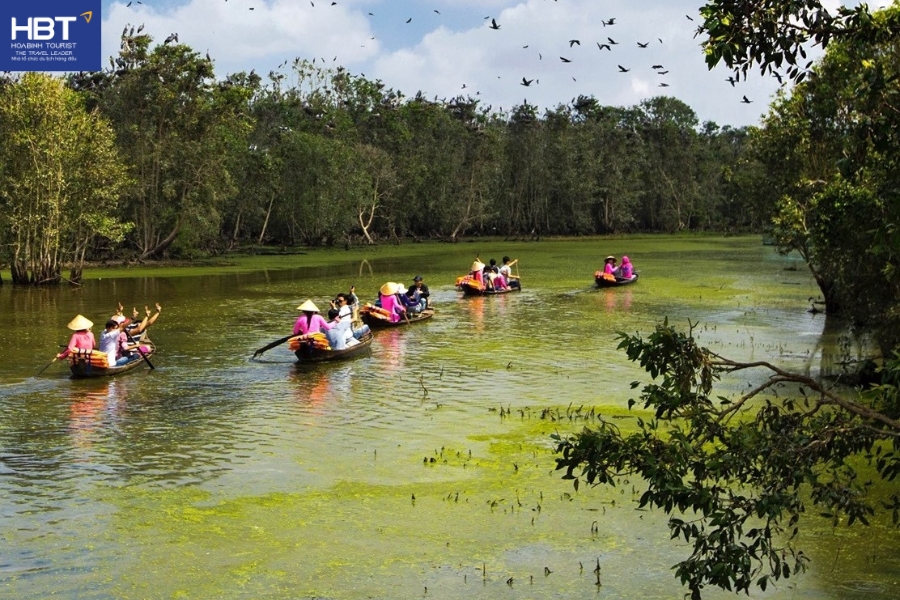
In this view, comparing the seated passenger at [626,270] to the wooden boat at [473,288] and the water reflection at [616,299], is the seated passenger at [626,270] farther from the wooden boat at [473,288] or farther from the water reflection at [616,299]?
the wooden boat at [473,288]

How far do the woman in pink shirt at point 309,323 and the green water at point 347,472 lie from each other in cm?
80

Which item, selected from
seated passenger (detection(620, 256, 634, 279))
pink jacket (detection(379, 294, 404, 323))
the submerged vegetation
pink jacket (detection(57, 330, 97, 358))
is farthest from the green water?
seated passenger (detection(620, 256, 634, 279))

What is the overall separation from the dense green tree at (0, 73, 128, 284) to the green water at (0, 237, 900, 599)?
10.6 m

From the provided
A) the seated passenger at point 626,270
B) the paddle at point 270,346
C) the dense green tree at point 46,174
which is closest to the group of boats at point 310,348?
the paddle at point 270,346

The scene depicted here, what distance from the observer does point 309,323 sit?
19500 mm

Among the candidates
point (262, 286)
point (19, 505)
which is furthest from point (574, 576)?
point (262, 286)

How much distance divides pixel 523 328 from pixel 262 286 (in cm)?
1466

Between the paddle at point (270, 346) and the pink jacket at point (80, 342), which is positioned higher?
the pink jacket at point (80, 342)

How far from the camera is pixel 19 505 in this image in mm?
10414

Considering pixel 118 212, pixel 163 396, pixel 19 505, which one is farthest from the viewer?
pixel 118 212

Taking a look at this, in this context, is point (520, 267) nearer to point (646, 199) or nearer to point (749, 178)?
point (749, 178)

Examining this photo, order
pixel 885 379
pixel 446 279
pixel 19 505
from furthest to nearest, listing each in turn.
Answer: pixel 446 279
pixel 19 505
pixel 885 379

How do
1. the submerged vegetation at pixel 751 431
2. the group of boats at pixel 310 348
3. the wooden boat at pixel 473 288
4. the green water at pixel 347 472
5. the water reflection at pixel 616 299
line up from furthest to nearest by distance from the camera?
the wooden boat at pixel 473 288 < the water reflection at pixel 616 299 < the group of boats at pixel 310 348 < the green water at pixel 347 472 < the submerged vegetation at pixel 751 431

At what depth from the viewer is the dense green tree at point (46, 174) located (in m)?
35.3
